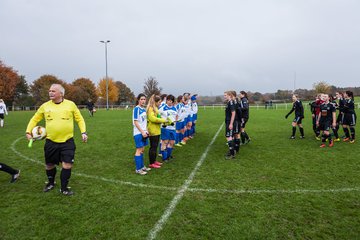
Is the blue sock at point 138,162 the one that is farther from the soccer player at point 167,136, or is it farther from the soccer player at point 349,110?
the soccer player at point 349,110

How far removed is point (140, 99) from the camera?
21.3ft

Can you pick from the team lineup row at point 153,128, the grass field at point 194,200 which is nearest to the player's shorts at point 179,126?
the team lineup row at point 153,128

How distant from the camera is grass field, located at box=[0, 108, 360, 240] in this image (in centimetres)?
380

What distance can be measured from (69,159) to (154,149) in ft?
8.36

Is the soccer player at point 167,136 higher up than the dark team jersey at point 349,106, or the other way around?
the dark team jersey at point 349,106

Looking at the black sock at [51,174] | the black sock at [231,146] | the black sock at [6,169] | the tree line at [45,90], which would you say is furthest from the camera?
the tree line at [45,90]

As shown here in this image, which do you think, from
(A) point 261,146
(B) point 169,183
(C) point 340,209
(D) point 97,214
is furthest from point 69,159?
(A) point 261,146

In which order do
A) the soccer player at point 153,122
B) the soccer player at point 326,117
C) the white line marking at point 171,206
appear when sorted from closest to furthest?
the white line marking at point 171,206 < the soccer player at point 153,122 < the soccer player at point 326,117

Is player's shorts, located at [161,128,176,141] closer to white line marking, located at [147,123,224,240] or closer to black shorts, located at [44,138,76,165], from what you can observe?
white line marking, located at [147,123,224,240]

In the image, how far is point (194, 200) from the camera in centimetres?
488

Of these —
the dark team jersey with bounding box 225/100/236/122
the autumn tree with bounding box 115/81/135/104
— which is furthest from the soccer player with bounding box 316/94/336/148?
the autumn tree with bounding box 115/81/135/104

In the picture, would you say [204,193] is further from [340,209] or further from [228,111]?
[228,111]

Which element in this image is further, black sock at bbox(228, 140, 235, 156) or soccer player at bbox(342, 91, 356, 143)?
soccer player at bbox(342, 91, 356, 143)

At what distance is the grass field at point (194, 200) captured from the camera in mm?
3799
